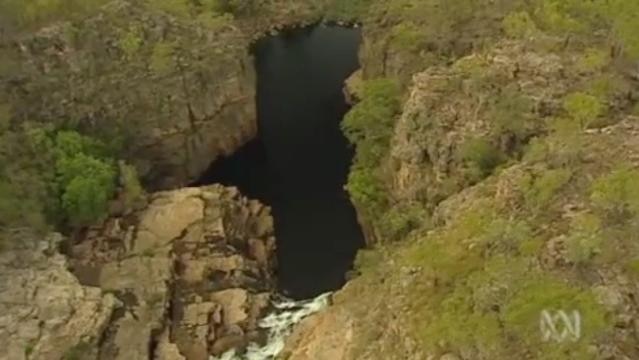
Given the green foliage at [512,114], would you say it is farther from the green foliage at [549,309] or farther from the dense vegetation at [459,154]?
the green foliage at [549,309]

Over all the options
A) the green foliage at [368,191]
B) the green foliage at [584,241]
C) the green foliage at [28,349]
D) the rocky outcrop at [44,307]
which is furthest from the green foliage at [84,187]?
the green foliage at [584,241]

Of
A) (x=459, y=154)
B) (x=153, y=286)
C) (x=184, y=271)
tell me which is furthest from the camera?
(x=184, y=271)

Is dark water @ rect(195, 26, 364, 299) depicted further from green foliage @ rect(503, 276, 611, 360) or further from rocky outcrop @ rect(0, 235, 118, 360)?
green foliage @ rect(503, 276, 611, 360)

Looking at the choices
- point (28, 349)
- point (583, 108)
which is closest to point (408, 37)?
point (583, 108)

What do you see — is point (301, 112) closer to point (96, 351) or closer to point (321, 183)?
point (321, 183)

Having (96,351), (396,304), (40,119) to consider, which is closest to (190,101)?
(40,119)

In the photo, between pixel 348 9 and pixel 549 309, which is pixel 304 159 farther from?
pixel 549 309

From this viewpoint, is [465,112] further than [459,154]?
Yes
